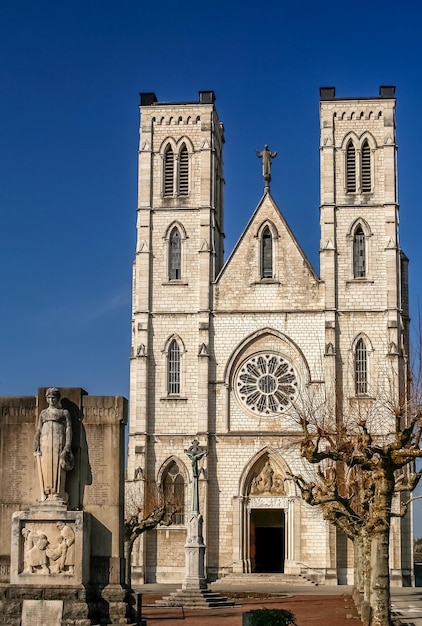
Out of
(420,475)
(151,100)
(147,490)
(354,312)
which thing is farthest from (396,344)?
(420,475)

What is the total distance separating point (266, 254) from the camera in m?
51.7

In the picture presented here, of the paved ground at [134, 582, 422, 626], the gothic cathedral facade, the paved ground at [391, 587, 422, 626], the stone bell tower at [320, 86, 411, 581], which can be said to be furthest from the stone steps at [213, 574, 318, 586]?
the paved ground at [391, 587, 422, 626]

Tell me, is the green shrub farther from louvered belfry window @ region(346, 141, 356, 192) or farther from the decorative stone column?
louvered belfry window @ region(346, 141, 356, 192)

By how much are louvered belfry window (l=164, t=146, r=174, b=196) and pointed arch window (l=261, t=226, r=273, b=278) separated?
5069 millimetres

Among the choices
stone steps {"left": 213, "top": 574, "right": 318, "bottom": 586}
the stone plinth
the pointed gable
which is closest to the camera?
the stone plinth

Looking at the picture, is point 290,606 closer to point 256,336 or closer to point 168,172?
point 256,336

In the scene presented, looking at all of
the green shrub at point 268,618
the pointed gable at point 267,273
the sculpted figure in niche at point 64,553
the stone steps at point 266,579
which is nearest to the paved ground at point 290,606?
the stone steps at point 266,579

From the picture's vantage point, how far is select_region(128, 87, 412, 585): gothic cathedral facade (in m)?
48.7

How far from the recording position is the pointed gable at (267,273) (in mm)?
50625

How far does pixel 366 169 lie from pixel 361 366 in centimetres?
969

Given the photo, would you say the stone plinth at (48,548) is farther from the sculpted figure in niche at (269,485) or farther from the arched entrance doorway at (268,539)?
the arched entrance doorway at (268,539)

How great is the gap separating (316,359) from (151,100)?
613 inches

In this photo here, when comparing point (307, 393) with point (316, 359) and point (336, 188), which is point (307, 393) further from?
point (336, 188)

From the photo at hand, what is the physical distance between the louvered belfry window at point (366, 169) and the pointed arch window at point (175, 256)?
30.3 feet
